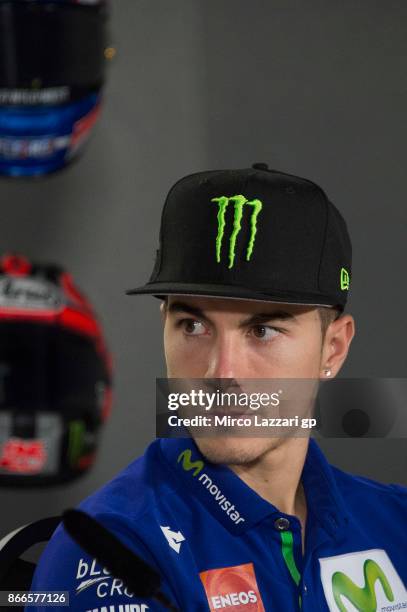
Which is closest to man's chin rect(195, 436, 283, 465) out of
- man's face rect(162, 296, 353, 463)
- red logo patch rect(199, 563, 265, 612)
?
man's face rect(162, 296, 353, 463)

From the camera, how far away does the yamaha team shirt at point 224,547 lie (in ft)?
2.01

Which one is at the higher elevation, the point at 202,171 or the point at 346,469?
the point at 202,171

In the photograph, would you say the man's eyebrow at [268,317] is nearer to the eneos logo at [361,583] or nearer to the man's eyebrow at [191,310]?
the man's eyebrow at [191,310]

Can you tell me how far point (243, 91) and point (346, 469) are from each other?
327 millimetres

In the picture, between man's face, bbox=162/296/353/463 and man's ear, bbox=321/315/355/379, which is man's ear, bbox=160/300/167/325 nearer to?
man's face, bbox=162/296/353/463

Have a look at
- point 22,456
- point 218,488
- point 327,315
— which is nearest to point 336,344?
point 327,315

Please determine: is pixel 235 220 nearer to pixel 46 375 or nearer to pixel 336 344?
pixel 336 344

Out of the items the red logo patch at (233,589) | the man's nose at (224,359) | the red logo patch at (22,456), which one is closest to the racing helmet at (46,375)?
the red logo patch at (22,456)

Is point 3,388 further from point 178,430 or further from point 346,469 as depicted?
point 346,469

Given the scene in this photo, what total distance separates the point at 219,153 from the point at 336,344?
6.4 inches

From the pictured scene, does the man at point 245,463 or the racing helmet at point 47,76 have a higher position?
the racing helmet at point 47,76

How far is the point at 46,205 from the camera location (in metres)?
0.45

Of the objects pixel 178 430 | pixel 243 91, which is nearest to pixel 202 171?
pixel 243 91

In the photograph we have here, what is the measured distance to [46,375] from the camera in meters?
0.40
